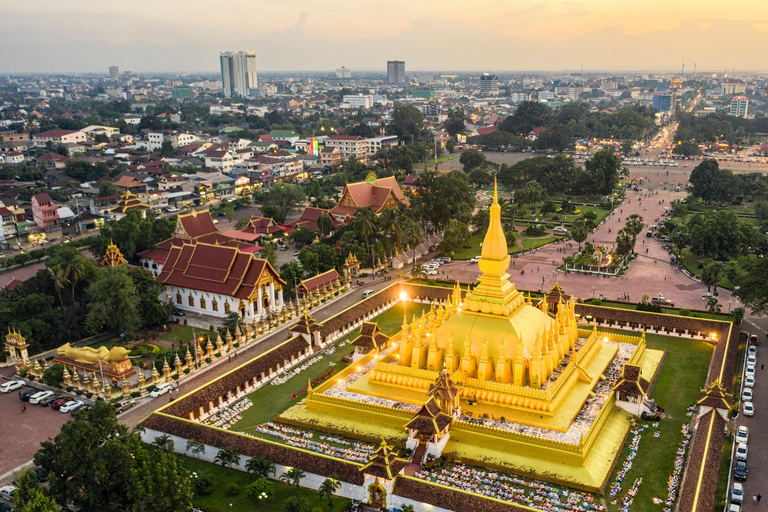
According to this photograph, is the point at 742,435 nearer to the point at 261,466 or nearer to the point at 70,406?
the point at 261,466

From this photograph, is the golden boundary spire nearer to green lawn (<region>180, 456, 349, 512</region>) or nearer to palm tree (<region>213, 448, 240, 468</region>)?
green lawn (<region>180, 456, 349, 512</region>)

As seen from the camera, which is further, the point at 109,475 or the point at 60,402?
the point at 60,402

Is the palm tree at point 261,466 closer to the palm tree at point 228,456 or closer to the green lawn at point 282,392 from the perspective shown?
the palm tree at point 228,456

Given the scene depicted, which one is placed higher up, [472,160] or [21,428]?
[472,160]

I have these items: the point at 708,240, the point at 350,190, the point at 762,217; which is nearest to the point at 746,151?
the point at 762,217

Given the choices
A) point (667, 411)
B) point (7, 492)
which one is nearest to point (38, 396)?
point (7, 492)

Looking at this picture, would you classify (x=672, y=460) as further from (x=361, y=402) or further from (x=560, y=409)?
(x=361, y=402)

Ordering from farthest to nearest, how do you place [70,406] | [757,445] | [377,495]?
[70,406] < [757,445] < [377,495]
